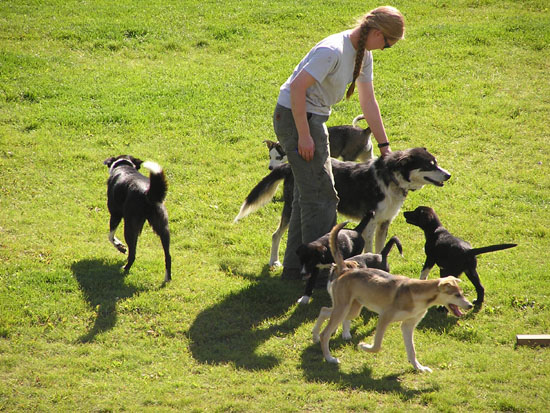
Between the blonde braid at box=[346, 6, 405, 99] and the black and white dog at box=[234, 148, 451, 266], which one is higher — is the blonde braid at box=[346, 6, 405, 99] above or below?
above

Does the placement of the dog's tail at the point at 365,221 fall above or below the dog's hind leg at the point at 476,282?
above

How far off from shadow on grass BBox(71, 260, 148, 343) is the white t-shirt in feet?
9.18

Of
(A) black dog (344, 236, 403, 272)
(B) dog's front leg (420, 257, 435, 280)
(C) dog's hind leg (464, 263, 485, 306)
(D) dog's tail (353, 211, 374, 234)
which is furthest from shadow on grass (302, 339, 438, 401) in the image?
(D) dog's tail (353, 211, 374, 234)

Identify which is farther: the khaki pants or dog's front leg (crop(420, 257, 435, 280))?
dog's front leg (crop(420, 257, 435, 280))

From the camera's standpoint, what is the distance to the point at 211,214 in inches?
365

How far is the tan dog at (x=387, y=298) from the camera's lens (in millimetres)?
5527

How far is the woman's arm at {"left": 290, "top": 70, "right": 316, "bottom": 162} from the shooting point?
598 centimetres

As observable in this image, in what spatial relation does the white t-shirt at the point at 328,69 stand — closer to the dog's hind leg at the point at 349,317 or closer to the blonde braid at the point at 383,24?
the blonde braid at the point at 383,24

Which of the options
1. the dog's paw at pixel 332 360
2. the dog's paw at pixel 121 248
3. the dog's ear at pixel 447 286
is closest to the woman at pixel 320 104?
the dog's paw at pixel 332 360

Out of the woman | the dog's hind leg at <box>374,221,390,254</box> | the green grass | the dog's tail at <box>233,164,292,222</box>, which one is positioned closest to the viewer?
the green grass

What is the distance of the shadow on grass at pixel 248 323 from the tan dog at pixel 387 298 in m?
0.71

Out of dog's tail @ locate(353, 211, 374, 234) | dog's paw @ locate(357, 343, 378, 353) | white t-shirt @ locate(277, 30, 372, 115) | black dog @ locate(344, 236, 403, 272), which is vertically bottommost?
dog's paw @ locate(357, 343, 378, 353)

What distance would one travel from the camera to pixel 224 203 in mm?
9578

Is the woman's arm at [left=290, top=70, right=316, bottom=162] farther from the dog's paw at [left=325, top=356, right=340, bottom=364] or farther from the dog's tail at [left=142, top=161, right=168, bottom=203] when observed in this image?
the dog's paw at [left=325, top=356, right=340, bottom=364]
